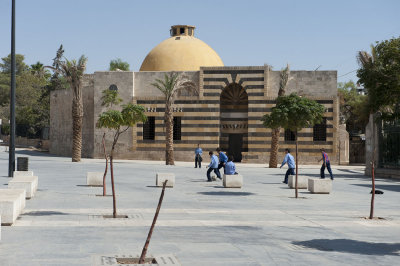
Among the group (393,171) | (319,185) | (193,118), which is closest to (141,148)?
(193,118)

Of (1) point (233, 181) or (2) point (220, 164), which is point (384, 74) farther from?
(1) point (233, 181)

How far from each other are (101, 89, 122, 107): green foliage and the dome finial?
1100cm

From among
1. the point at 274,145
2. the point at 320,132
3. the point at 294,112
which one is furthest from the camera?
the point at 320,132

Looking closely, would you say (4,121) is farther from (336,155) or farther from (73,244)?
(73,244)

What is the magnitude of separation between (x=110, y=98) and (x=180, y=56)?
25.5ft

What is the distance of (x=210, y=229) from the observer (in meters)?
Answer: 10.9

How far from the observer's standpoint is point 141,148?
47.1 m

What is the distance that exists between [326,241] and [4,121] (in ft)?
234

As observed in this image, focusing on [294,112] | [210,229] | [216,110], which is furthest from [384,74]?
[216,110]

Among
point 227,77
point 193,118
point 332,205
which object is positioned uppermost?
point 227,77

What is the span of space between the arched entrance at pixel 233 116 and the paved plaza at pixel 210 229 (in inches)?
1104

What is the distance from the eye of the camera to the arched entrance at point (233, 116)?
46.7 metres

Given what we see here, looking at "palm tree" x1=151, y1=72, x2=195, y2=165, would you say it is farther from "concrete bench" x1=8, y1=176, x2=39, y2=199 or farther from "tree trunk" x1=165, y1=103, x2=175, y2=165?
"concrete bench" x1=8, y1=176, x2=39, y2=199

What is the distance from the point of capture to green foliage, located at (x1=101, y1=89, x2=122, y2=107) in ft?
151
